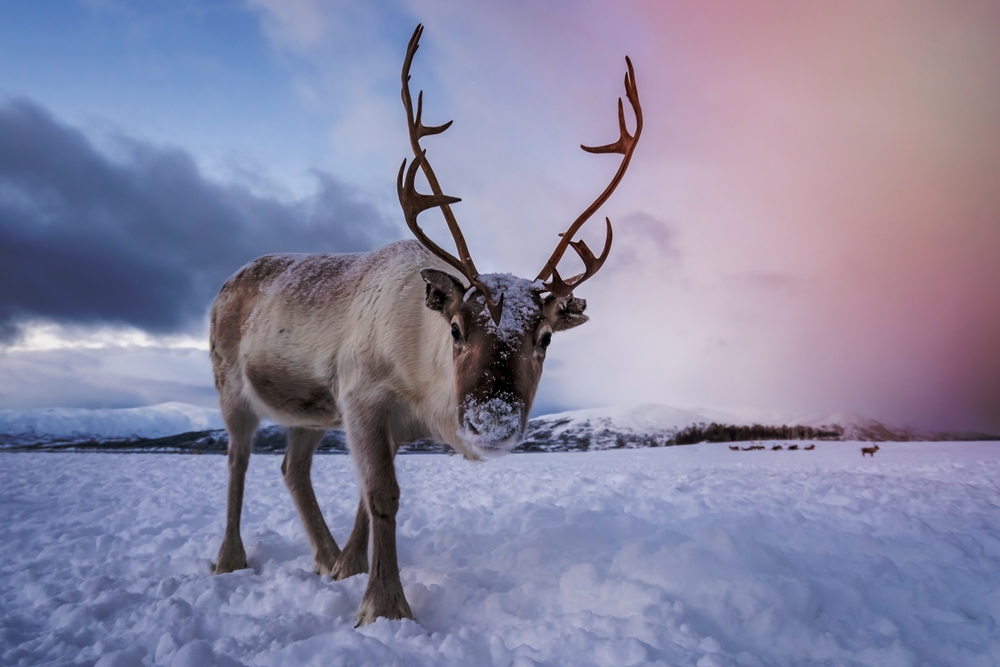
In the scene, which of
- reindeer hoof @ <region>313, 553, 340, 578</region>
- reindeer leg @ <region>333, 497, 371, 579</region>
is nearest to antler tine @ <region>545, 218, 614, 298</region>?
reindeer leg @ <region>333, 497, 371, 579</region>

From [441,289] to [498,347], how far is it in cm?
69

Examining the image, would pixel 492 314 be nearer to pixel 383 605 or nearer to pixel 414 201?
pixel 414 201

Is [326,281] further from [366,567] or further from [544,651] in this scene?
[544,651]

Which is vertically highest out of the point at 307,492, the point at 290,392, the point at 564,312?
the point at 564,312

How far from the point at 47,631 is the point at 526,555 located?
292 cm

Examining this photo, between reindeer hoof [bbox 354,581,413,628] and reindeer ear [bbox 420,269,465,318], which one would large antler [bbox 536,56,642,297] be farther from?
reindeer hoof [bbox 354,581,413,628]

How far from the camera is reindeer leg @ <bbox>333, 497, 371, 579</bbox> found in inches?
173

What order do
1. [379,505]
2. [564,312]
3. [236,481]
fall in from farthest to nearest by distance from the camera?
[236,481]
[564,312]
[379,505]

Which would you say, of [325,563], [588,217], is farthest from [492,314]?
[325,563]

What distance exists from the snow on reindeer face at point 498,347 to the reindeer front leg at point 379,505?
0.84 metres

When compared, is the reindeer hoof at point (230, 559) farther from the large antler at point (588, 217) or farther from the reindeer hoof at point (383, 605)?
the large antler at point (588, 217)

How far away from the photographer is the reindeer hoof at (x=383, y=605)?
3.16 meters

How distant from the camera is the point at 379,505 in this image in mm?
3551

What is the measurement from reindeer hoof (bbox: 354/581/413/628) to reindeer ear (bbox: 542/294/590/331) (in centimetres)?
207
